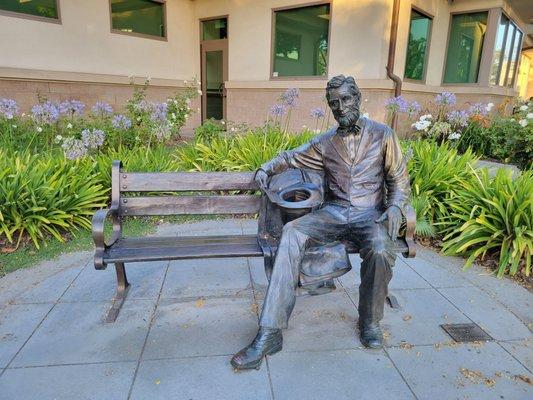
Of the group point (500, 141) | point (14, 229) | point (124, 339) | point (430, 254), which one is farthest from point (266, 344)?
point (500, 141)

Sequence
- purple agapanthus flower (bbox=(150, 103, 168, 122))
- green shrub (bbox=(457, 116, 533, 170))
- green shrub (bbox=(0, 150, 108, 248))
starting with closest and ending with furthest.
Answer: green shrub (bbox=(0, 150, 108, 248))
purple agapanthus flower (bbox=(150, 103, 168, 122))
green shrub (bbox=(457, 116, 533, 170))

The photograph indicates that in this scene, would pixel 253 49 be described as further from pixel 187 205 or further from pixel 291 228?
pixel 291 228

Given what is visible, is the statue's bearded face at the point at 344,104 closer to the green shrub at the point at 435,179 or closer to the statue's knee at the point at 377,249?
the statue's knee at the point at 377,249

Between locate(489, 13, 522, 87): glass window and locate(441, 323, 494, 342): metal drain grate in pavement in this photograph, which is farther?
locate(489, 13, 522, 87): glass window

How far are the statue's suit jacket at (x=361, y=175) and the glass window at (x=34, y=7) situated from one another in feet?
30.2

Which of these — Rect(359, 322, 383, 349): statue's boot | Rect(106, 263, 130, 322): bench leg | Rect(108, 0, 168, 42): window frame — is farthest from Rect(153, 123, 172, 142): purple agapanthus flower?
Rect(108, 0, 168, 42): window frame

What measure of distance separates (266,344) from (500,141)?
776 centimetres

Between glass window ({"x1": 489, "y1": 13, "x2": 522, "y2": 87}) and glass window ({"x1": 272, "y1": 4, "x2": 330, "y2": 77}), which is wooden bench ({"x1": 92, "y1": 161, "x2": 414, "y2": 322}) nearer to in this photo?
glass window ({"x1": 272, "y1": 4, "x2": 330, "y2": 77})

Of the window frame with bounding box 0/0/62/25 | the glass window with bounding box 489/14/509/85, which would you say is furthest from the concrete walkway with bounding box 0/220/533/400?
the glass window with bounding box 489/14/509/85

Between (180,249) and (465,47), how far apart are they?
38.3 feet

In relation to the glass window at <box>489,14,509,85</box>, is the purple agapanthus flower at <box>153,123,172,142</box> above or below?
below

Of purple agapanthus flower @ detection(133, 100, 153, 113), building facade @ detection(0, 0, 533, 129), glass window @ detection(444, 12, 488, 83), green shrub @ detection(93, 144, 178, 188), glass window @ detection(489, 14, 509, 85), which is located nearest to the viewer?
green shrub @ detection(93, 144, 178, 188)

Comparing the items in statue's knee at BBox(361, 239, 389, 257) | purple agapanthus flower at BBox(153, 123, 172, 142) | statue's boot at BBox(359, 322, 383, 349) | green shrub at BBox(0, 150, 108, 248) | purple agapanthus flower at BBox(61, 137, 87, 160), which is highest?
purple agapanthus flower at BBox(153, 123, 172, 142)

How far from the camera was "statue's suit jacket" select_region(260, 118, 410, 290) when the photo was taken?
2652mm
